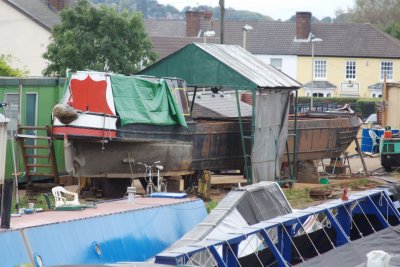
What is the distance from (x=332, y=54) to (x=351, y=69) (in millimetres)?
1746

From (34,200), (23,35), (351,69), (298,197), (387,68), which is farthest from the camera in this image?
(351,69)

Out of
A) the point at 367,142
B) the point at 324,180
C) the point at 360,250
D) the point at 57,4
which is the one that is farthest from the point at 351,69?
the point at 360,250

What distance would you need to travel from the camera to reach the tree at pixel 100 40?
36.9m

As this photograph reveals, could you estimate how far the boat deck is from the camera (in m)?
11.6

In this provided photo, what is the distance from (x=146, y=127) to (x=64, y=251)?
8.77 metres

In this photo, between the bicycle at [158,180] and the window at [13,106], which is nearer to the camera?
the bicycle at [158,180]

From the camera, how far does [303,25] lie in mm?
68250

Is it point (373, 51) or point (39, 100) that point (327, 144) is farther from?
point (373, 51)

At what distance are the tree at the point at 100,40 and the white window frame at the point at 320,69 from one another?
104 ft

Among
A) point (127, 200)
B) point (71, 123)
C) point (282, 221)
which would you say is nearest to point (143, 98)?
point (71, 123)

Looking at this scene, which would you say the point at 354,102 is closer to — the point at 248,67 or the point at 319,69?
the point at 319,69

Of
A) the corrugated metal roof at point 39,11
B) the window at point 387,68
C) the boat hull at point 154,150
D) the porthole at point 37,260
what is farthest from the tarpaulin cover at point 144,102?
the window at point 387,68

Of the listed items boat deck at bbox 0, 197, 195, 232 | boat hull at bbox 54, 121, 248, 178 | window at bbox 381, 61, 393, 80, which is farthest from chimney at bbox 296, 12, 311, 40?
boat deck at bbox 0, 197, 195, 232

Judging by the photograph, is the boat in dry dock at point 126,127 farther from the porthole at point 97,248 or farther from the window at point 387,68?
the window at point 387,68
